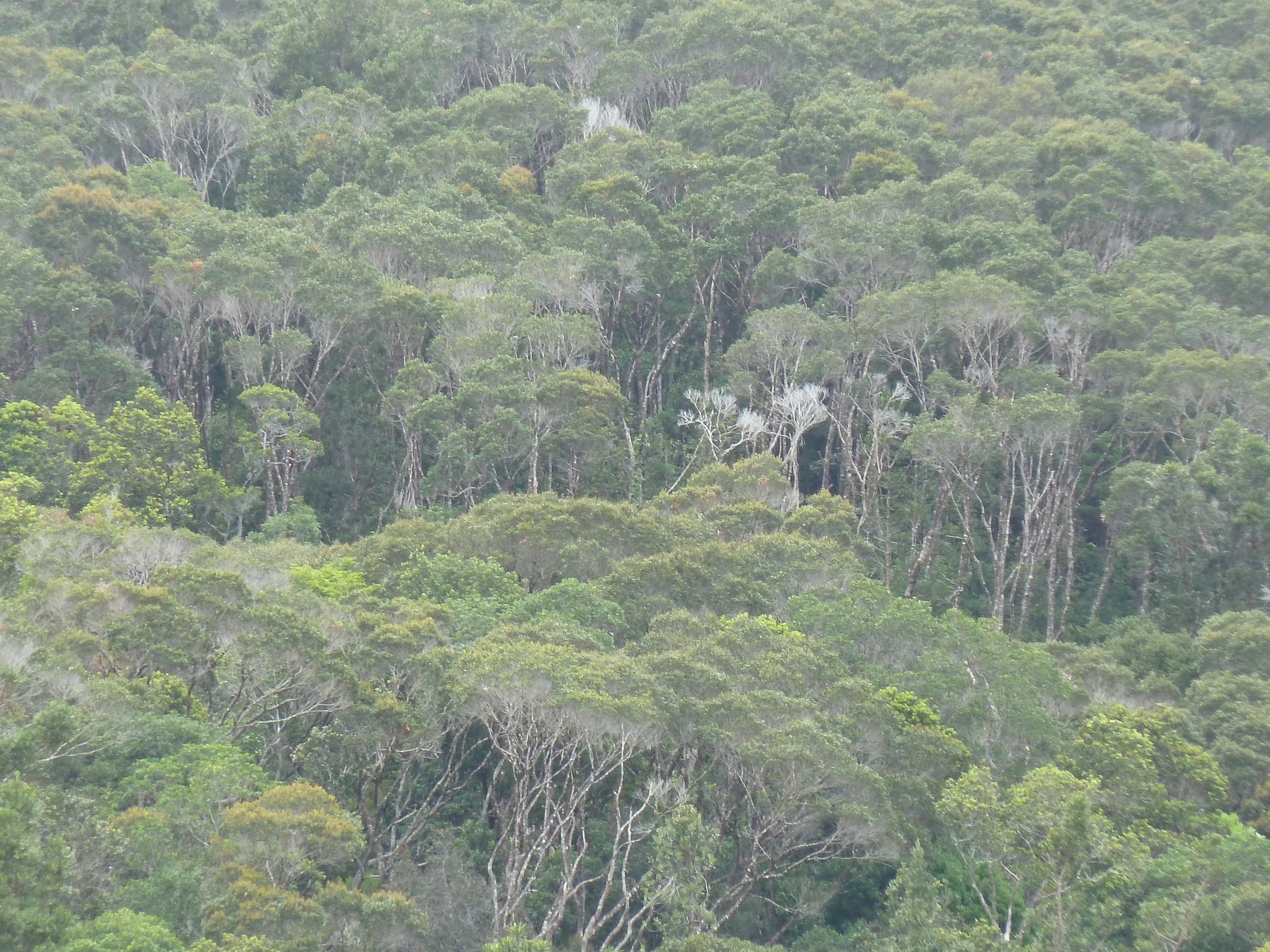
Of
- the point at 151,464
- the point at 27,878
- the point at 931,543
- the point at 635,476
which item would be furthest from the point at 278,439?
the point at 27,878

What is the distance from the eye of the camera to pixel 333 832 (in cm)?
1466

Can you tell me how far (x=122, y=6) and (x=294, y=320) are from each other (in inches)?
862

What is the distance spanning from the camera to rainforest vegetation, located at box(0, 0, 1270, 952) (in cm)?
1603

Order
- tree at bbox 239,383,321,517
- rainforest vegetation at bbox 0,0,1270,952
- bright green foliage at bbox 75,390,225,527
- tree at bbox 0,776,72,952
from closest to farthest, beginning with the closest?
tree at bbox 0,776,72,952, rainforest vegetation at bbox 0,0,1270,952, bright green foliage at bbox 75,390,225,527, tree at bbox 239,383,321,517

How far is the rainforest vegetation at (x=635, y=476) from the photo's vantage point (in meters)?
16.0

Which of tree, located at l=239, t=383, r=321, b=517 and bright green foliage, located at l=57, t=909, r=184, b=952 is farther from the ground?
tree, located at l=239, t=383, r=321, b=517

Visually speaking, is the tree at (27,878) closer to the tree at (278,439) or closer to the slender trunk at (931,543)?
the tree at (278,439)

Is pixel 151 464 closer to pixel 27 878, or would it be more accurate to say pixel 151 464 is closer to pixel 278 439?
pixel 278 439

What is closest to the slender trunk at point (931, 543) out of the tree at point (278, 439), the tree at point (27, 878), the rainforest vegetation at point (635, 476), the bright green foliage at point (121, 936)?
the rainforest vegetation at point (635, 476)

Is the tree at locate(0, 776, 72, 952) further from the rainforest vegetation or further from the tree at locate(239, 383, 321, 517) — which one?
the tree at locate(239, 383, 321, 517)

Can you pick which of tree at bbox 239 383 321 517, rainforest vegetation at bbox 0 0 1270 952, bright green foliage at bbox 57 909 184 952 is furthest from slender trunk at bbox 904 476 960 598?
bright green foliage at bbox 57 909 184 952

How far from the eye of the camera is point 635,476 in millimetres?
30297

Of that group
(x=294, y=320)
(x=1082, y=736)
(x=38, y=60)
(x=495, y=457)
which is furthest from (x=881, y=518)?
(x=38, y=60)

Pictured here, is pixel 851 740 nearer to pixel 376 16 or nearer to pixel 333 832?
pixel 333 832
